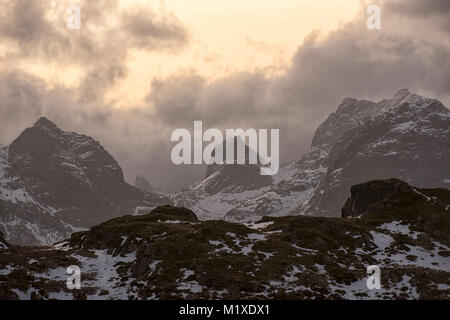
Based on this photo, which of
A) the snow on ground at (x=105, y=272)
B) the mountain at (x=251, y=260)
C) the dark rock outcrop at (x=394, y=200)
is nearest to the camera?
the mountain at (x=251, y=260)

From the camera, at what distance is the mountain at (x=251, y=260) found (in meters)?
70.3

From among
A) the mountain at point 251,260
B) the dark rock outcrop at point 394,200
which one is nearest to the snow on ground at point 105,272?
the mountain at point 251,260

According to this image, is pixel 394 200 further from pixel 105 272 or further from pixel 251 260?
pixel 105 272

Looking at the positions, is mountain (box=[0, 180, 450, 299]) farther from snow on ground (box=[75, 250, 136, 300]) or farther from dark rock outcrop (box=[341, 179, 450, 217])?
dark rock outcrop (box=[341, 179, 450, 217])

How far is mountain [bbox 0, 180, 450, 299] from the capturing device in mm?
70312

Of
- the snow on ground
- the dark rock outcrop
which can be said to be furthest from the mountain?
the dark rock outcrop

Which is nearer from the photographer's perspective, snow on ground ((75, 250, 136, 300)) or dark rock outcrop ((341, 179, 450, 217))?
snow on ground ((75, 250, 136, 300))

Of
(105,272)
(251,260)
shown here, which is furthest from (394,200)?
(105,272)

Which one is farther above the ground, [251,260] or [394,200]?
[394,200]

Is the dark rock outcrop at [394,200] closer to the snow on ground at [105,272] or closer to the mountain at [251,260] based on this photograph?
the mountain at [251,260]

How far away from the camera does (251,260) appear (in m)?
81.9

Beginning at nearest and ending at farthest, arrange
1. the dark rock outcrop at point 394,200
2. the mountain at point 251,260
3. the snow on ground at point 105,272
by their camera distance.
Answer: the mountain at point 251,260 → the snow on ground at point 105,272 → the dark rock outcrop at point 394,200

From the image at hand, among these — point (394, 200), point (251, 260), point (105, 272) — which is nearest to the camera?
point (105, 272)
